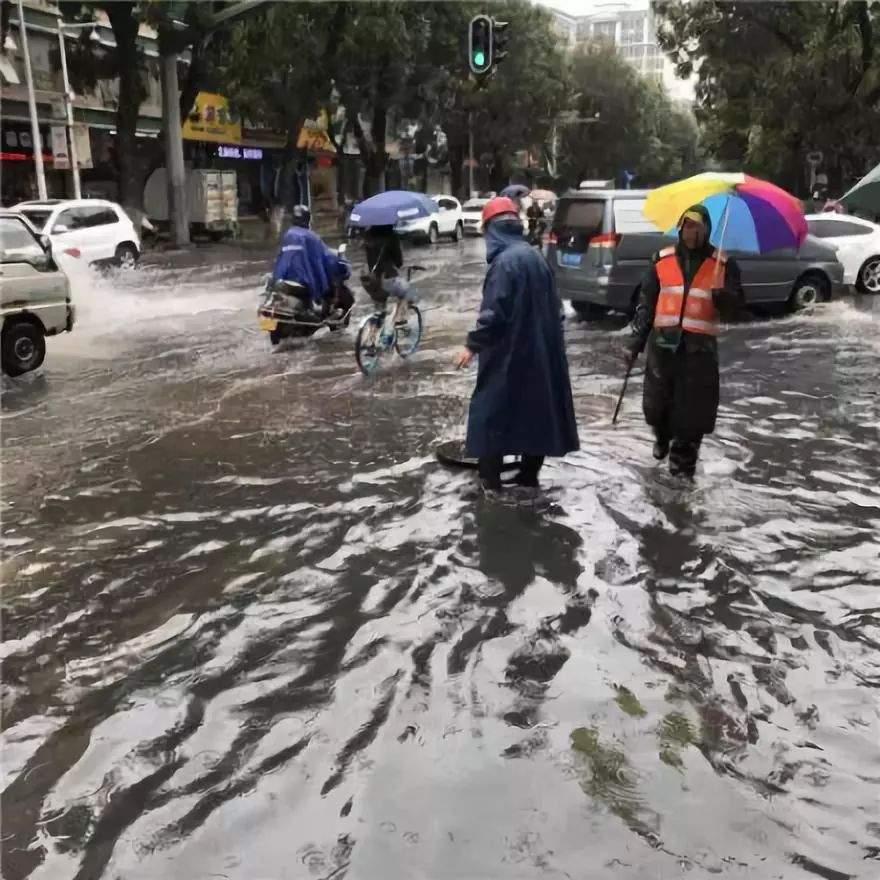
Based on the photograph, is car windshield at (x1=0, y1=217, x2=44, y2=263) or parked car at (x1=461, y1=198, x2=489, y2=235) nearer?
car windshield at (x1=0, y1=217, x2=44, y2=263)

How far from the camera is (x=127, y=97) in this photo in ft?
87.7

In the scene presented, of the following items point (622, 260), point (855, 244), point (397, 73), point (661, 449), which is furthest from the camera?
point (397, 73)

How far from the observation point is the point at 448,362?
11211 millimetres

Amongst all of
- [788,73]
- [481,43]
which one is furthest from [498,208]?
[788,73]

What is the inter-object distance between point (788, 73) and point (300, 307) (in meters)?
21.3

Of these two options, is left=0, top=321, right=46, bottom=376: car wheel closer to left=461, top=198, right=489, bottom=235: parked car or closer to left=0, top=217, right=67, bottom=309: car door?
left=0, top=217, right=67, bottom=309: car door

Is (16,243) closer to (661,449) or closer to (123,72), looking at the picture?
(661,449)

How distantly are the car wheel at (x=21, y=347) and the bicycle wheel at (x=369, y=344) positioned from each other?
3.37 m


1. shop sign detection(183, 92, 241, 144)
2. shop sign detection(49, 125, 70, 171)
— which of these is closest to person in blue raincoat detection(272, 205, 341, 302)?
shop sign detection(49, 125, 70, 171)

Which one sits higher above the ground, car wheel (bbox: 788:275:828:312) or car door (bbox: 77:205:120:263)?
car door (bbox: 77:205:120:263)

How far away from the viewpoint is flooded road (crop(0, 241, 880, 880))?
10.2 feet

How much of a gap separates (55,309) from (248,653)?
24.0ft

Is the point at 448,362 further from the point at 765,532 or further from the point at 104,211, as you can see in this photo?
the point at 104,211

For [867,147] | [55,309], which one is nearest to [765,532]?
[55,309]
